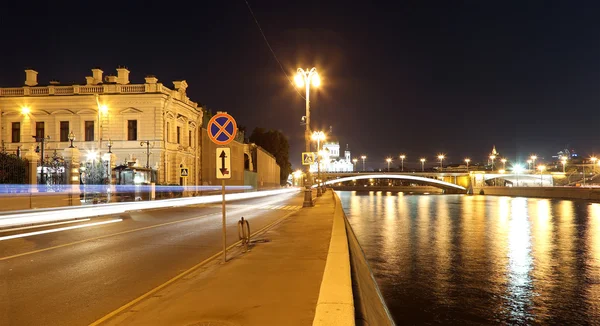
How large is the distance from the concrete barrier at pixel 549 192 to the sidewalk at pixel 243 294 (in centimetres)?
5841

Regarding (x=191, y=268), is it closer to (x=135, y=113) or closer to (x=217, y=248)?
(x=217, y=248)

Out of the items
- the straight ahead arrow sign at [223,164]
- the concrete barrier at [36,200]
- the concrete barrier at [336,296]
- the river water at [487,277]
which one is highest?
the straight ahead arrow sign at [223,164]

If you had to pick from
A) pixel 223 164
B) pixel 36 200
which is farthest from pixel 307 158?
pixel 223 164

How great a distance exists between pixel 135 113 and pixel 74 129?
6997 millimetres

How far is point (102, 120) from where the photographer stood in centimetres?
4878

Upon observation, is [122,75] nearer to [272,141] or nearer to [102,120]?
[102,120]

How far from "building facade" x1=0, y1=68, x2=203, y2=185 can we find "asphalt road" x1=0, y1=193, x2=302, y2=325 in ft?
108

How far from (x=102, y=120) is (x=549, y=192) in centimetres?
6346

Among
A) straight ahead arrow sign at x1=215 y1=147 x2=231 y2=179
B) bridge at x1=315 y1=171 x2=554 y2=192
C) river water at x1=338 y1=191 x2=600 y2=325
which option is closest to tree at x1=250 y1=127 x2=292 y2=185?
bridge at x1=315 y1=171 x2=554 y2=192

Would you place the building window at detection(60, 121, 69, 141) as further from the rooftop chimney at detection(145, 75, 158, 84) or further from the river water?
the river water

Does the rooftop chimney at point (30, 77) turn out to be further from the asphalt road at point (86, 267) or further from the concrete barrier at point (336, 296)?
the concrete barrier at point (336, 296)

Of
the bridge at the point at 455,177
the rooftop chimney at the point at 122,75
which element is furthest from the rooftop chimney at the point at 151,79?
the bridge at the point at 455,177

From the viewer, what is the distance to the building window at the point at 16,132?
50.4m

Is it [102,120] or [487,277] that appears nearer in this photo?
[487,277]
